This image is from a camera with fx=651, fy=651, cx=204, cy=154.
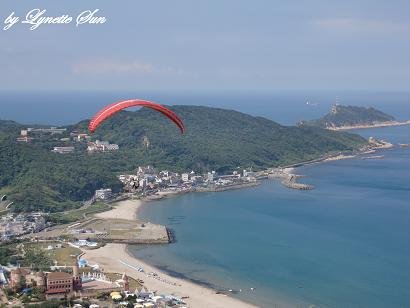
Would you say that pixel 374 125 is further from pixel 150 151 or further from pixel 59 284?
pixel 59 284

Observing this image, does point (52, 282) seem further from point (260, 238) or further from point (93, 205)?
point (93, 205)

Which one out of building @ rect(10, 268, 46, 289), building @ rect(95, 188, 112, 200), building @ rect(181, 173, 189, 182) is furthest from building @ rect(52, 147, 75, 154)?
building @ rect(10, 268, 46, 289)

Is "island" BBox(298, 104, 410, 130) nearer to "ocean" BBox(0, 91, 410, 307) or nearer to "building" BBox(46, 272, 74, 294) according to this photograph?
"ocean" BBox(0, 91, 410, 307)

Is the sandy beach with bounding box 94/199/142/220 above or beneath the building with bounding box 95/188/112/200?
beneath

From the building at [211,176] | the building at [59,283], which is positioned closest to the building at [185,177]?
the building at [211,176]

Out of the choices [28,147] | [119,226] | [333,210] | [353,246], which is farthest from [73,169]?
[353,246]

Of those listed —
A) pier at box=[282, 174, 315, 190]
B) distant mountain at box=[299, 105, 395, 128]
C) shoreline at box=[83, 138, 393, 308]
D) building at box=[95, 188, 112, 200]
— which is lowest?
shoreline at box=[83, 138, 393, 308]
